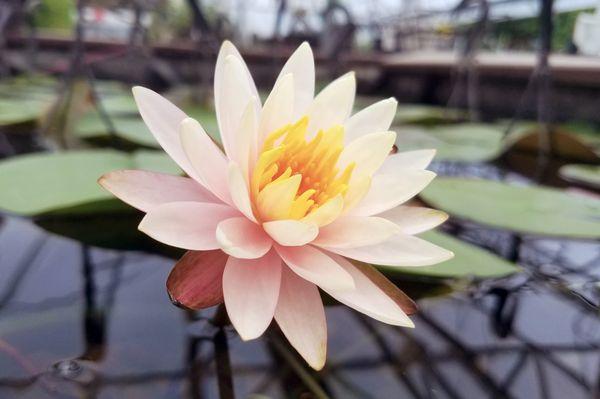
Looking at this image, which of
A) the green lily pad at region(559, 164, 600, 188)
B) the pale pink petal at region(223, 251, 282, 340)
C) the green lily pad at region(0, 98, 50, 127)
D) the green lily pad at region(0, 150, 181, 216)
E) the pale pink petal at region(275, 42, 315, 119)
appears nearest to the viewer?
the pale pink petal at region(223, 251, 282, 340)

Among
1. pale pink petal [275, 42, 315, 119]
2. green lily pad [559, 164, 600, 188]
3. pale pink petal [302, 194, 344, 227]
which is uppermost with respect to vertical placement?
pale pink petal [275, 42, 315, 119]

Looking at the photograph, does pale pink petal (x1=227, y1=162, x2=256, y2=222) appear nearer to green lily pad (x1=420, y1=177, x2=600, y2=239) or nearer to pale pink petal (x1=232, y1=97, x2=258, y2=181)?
pale pink petal (x1=232, y1=97, x2=258, y2=181)

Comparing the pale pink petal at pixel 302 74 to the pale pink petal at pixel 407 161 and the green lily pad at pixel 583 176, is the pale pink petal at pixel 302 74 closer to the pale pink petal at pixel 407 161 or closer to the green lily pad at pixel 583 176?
the pale pink petal at pixel 407 161

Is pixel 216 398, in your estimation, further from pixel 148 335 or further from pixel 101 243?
pixel 101 243

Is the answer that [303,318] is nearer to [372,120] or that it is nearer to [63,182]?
[372,120]

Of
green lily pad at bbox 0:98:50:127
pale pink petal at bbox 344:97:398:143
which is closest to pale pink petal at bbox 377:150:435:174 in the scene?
pale pink petal at bbox 344:97:398:143
